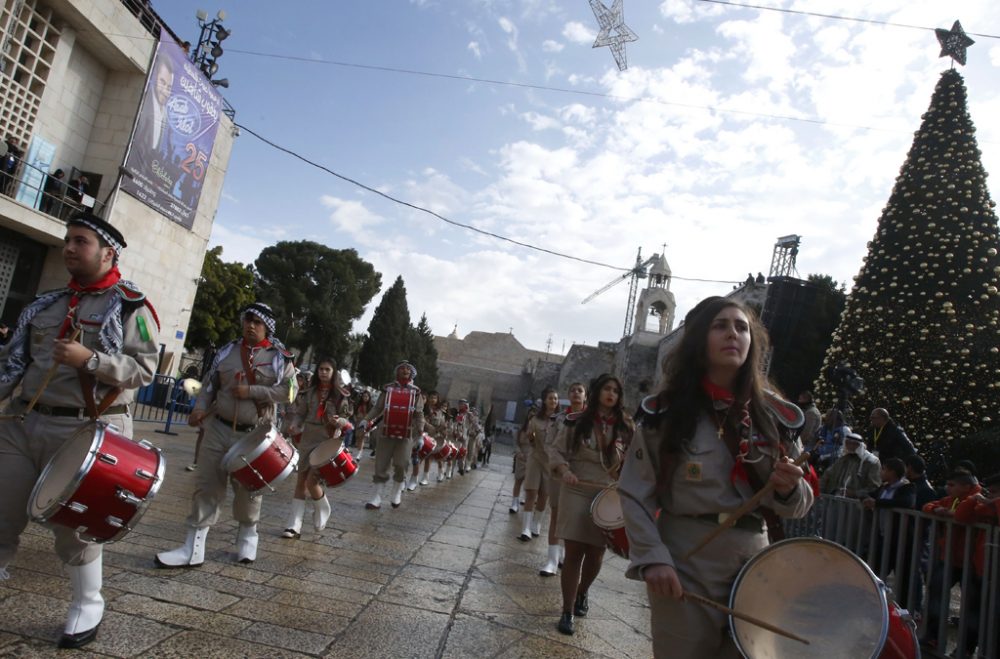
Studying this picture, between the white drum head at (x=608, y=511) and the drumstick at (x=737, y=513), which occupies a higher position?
the drumstick at (x=737, y=513)

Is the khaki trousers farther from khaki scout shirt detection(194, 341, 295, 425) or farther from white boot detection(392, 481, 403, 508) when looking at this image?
white boot detection(392, 481, 403, 508)

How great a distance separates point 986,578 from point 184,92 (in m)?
19.3

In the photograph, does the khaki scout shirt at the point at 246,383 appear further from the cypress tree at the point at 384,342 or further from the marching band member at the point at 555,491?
the cypress tree at the point at 384,342

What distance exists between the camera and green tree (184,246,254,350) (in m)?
36.5

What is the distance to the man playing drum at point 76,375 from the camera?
3.21 metres

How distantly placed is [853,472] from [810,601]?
7013 mm

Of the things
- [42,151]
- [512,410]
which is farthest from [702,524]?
[512,410]

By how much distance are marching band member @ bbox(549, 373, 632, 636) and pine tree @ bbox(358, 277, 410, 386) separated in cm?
4929

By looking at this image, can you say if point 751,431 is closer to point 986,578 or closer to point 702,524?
point 702,524

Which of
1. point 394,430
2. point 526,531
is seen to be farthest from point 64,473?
point 394,430

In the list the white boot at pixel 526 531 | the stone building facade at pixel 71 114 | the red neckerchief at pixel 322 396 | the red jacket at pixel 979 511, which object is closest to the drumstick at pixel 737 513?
the red jacket at pixel 979 511

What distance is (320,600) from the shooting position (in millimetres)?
4480

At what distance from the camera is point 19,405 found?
11.2 feet

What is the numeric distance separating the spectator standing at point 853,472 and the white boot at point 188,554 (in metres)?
6.93
